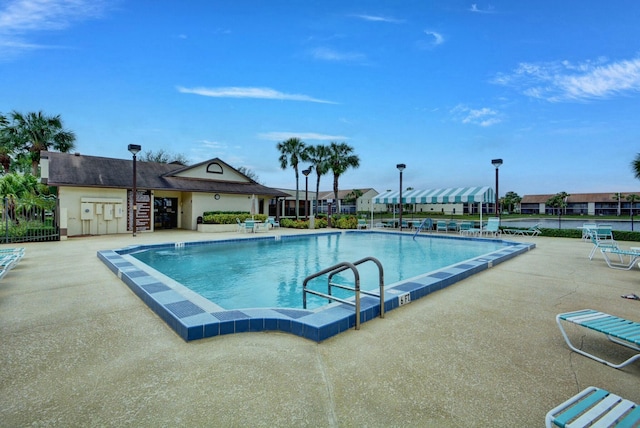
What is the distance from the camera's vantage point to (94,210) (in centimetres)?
1537

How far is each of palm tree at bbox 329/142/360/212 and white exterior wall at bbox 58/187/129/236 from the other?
15247mm

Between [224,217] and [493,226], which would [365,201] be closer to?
[224,217]

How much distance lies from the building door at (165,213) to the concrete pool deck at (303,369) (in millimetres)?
15922

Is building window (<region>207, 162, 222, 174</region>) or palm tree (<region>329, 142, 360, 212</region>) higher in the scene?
palm tree (<region>329, 142, 360, 212</region>)

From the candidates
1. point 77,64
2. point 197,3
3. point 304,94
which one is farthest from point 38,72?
point 304,94

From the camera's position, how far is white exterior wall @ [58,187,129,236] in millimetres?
14883

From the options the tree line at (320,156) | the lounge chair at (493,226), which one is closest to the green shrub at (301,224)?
the tree line at (320,156)

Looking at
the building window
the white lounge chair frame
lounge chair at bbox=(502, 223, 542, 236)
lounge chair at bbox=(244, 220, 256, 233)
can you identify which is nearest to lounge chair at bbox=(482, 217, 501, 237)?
the white lounge chair frame

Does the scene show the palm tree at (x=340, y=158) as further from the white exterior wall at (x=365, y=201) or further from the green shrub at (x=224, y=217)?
the white exterior wall at (x=365, y=201)

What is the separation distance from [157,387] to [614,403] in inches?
121

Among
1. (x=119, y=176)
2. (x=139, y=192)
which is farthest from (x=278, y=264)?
(x=119, y=176)

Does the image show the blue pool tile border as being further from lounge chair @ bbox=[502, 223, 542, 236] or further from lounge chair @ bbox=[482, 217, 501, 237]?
lounge chair @ bbox=[502, 223, 542, 236]

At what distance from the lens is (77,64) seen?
13305 millimetres

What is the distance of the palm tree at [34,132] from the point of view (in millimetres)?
23578
